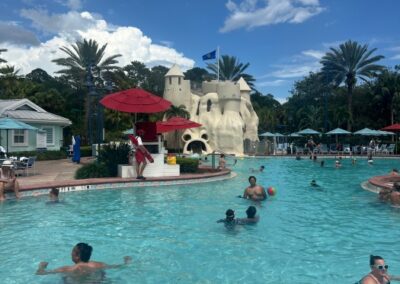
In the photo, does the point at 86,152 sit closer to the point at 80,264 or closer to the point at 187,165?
the point at 187,165

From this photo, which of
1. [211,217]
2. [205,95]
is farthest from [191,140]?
[211,217]

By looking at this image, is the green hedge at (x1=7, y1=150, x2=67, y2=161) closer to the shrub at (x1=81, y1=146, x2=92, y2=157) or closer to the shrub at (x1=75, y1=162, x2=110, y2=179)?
the shrub at (x1=81, y1=146, x2=92, y2=157)

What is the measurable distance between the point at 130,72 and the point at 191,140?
28.9 meters

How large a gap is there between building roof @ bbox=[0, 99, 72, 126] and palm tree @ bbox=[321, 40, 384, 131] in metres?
31.9

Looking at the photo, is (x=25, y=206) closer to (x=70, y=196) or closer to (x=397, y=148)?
(x=70, y=196)

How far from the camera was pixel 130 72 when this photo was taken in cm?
6519

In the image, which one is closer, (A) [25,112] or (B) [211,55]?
(A) [25,112]

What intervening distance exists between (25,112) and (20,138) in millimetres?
1873

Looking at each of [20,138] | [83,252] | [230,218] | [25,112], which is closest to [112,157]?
[230,218]

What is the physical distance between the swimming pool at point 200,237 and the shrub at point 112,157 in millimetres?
2743

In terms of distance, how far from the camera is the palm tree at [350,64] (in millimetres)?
44906

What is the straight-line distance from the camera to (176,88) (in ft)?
147

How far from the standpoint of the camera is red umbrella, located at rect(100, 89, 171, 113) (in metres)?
15.1

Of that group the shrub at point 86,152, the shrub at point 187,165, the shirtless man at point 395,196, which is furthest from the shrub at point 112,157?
the shrub at point 86,152
